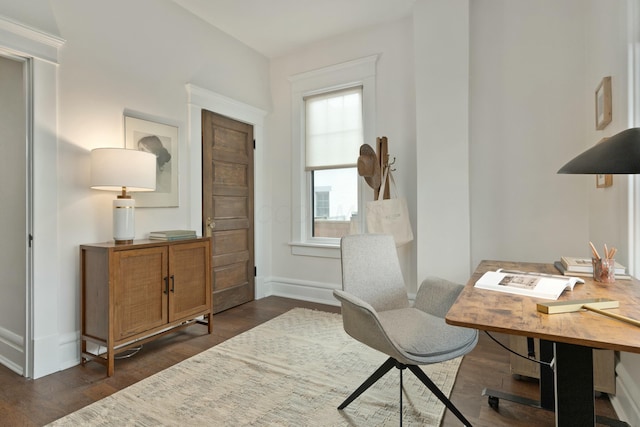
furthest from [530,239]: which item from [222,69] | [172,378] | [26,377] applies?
[26,377]

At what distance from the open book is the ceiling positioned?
8.93ft

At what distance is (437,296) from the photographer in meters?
1.94

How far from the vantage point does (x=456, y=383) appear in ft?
6.79

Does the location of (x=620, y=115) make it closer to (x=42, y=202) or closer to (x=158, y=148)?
(x=158, y=148)

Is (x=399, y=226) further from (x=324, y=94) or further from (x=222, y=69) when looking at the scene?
(x=222, y=69)

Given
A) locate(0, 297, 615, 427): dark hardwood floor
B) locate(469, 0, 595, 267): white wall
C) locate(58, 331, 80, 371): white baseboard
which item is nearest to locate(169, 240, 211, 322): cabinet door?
locate(0, 297, 615, 427): dark hardwood floor

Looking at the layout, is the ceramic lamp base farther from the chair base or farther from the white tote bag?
the white tote bag

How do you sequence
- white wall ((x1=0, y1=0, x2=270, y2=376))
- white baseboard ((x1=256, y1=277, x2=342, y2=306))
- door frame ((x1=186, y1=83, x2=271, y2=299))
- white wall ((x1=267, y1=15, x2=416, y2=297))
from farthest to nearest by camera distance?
white baseboard ((x1=256, y1=277, x2=342, y2=306)) → white wall ((x1=267, y1=15, x2=416, y2=297)) → door frame ((x1=186, y1=83, x2=271, y2=299)) → white wall ((x1=0, y1=0, x2=270, y2=376))

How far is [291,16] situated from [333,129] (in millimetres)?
1181

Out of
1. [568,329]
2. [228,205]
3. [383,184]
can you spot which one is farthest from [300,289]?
[568,329]

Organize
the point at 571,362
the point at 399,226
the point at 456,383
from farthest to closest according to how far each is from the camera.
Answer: the point at 399,226 < the point at 456,383 < the point at 571,362

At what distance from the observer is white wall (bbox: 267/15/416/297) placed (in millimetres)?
3381

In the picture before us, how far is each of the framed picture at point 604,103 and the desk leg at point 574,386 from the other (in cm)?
164

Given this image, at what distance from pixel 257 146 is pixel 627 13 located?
10.7 feet
